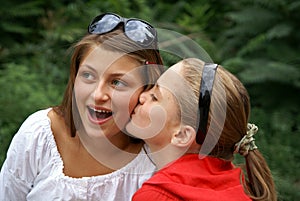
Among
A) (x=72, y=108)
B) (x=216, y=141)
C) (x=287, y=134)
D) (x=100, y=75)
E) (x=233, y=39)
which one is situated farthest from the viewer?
(x=233, y=39)

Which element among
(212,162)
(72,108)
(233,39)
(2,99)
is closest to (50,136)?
(72,108)

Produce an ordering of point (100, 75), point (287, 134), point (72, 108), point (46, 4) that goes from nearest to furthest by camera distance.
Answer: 1. point (100, 75)
2. point (72, 108)
3. point (287, 134)
4. point (46, 4)

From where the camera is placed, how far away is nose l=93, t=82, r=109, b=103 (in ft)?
7.89

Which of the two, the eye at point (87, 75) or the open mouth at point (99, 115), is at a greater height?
the eye at point (87, 75)

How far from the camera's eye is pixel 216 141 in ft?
7.50

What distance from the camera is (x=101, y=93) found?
2.41 m

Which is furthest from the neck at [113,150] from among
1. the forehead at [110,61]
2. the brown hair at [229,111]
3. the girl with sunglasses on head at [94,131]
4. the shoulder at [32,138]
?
the brown hair at [229,111]

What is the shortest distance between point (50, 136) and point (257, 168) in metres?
0.94

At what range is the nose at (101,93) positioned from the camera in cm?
240

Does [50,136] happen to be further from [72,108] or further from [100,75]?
[100,75]

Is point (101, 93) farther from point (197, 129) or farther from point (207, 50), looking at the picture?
point (207, 50)

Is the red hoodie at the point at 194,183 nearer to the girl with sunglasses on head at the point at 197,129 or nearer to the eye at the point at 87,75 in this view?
the girl with sunglasses on head at the point at 197,129

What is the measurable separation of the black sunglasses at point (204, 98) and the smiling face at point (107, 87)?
1.03 ft

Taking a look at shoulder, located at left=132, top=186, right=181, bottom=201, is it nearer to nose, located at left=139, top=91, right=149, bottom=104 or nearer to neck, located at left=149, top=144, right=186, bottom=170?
neck, located at left=149, top=144, right=186, bottom=170
